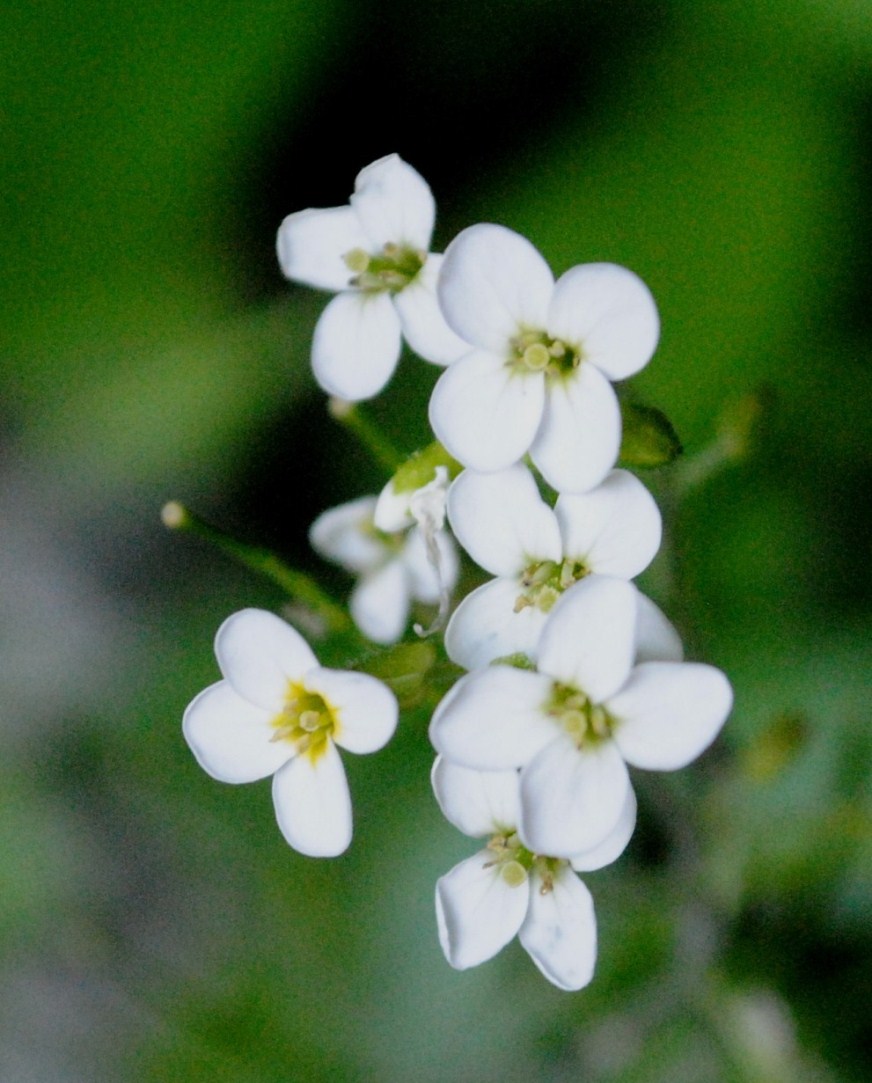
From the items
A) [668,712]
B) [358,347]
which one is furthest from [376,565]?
[668,712]

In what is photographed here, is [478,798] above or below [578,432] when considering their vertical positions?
below

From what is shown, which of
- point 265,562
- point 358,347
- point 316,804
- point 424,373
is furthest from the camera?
point 424,373

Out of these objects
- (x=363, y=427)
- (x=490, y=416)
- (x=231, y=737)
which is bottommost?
(x=231, y=737)

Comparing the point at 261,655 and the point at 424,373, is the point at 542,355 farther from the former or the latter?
the point at 424,373

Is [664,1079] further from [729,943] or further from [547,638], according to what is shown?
[547,638]

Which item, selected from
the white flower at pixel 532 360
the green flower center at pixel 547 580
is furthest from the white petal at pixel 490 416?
the green flower center at pixel 547 580

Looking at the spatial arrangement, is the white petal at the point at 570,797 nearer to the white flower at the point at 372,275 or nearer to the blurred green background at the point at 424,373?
the white flower at the point at 372,275

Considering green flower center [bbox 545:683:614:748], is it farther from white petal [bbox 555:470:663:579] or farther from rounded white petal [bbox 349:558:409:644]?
rounded white petal [bbox 349:558:409:644]
